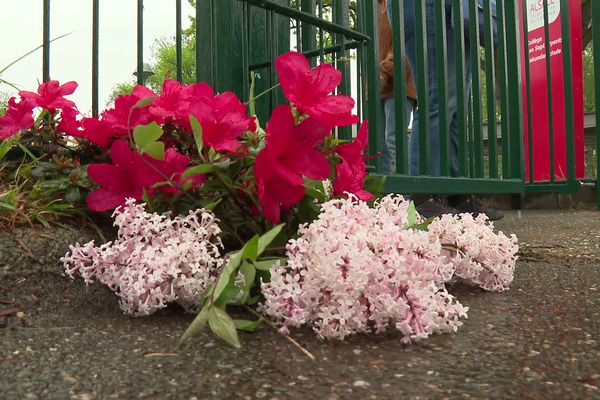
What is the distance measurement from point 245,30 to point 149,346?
165cm

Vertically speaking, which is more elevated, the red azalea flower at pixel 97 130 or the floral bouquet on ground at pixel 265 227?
the red azalea flower at pixel 97 130

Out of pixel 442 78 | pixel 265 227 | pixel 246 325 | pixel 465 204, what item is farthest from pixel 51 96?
pixel 465 204

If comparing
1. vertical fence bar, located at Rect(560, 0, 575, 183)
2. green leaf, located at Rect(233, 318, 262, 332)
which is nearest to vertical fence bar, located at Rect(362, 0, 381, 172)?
green leaf, located at Rect(233, 318, 262, 332)

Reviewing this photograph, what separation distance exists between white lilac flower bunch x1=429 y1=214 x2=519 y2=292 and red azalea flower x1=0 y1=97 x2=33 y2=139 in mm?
1119

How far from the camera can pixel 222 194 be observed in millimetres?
1423

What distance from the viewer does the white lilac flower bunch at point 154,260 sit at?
128 centimetres

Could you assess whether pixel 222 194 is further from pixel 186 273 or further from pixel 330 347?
pixel 330 347

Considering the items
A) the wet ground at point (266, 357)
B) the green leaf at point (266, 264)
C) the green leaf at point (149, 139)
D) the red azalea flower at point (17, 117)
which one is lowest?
the wet ground at point (266, 357)

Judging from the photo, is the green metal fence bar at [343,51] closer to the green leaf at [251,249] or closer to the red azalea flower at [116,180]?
the red azalea flower at [116,180]

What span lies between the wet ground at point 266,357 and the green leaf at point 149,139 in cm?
35

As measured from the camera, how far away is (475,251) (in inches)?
63.7

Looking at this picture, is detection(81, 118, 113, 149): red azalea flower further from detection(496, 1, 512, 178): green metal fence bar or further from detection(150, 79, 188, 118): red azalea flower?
detection(496, 1, 512, 178): green metal fence bar

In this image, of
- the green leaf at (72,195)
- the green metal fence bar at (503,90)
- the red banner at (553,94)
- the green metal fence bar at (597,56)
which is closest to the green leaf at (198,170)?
the green leaf at (72,195)

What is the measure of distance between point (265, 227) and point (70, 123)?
63 cm
